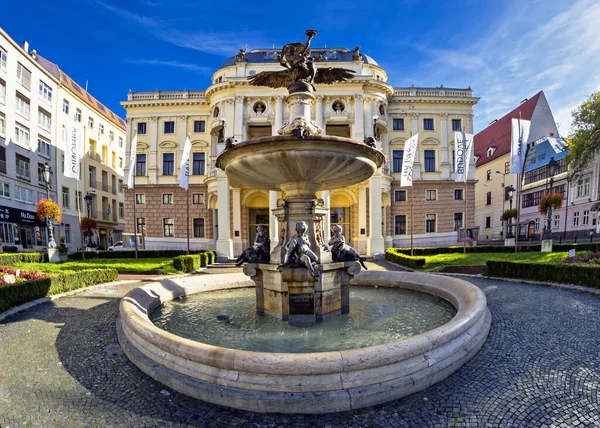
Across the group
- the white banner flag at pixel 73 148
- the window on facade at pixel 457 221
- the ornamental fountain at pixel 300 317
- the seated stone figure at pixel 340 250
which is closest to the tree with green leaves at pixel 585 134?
the window on facade at pixel 457 221

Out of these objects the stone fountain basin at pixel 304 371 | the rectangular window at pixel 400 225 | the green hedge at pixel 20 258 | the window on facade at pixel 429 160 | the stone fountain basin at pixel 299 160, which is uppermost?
the window on facade at pixel 429 160

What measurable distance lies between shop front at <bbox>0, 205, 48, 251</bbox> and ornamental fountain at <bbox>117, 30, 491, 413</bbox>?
102ft

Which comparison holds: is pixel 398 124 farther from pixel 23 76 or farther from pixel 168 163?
pixel 23 76

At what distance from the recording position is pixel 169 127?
33094 mm

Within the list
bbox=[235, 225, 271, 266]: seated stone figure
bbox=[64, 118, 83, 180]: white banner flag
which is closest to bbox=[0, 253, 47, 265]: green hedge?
bbox=[64, 118, 83, 180]: white banner flag

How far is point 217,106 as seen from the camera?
29.2 metres

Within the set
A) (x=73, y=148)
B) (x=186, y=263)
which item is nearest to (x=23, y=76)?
(x=73, y=148)

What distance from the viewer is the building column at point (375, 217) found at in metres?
26.7

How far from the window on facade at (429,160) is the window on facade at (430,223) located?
520 centimetres

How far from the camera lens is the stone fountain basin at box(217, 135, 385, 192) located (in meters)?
5.47

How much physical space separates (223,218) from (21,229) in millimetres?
22318

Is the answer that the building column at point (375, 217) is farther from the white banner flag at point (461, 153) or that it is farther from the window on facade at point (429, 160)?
the window on facade at point (429, 160)

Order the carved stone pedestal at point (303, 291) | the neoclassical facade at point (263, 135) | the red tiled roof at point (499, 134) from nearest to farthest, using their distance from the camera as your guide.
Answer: the carved stone pedestal at point (303, 291) < the neoclassical facade at point (263, 135) < the red tiled roof at point (499, 134)

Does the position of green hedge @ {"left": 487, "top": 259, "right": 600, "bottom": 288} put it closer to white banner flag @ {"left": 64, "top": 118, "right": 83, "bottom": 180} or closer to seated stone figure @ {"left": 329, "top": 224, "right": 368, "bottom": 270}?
seated stone figure @ {"left": 329, "top": 224, "right": 368, "bottom": 270}
